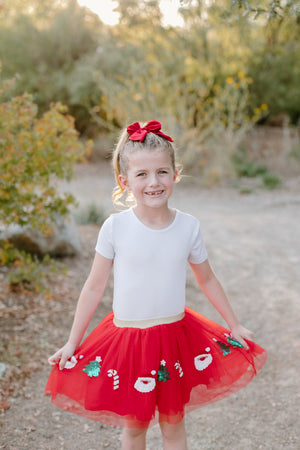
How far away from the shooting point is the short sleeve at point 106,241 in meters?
1.84

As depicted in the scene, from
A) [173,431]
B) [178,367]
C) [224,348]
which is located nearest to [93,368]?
[178,367]

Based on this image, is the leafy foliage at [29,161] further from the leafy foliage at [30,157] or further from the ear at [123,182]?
the ear at [123,182]

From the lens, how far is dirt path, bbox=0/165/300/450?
2.54m

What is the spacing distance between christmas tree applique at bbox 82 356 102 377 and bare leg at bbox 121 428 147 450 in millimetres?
328

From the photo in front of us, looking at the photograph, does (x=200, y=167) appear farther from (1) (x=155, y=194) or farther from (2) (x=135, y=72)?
(1) (x=155, y=194)

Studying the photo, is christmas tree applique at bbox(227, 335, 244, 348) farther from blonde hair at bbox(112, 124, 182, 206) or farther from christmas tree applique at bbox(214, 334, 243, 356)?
blonde hair at bbox(112, 124, 182, 206)

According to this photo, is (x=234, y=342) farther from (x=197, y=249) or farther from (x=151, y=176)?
(x=151, y=176)

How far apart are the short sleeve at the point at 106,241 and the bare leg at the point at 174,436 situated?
747 millimetres

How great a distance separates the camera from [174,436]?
A: 191 centimetres

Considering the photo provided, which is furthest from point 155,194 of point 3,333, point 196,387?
point 3,333

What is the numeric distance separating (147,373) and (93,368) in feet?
Answer: 0.71

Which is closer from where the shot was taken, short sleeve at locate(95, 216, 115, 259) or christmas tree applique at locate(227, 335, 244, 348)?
short sleeve at locate(95, 216, 115, 259)

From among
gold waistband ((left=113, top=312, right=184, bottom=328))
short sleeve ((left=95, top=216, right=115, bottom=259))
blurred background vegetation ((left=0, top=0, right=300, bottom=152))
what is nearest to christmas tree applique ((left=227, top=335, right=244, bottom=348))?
gold waistband ((left=113, top=312, right=184, bottom=328))

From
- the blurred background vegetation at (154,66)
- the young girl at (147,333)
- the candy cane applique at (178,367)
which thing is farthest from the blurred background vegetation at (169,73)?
the candy cane applique at (178,367)
